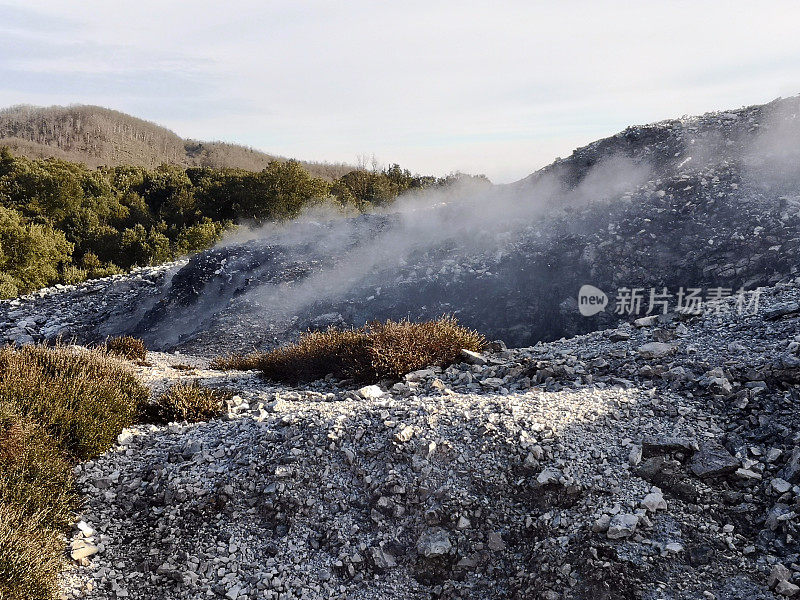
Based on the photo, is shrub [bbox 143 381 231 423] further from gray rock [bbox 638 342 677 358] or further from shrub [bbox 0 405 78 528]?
gray rock [bbox 638 342 677 358]

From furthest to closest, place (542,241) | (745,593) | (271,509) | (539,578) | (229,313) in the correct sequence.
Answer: (229,313), (542,241), (271,509), (539,578), (745,593)

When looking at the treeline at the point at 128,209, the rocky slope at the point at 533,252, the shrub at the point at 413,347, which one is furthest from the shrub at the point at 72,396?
the treeline at the point at 128,209

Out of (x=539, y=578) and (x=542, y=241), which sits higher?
(x=542, y=241)

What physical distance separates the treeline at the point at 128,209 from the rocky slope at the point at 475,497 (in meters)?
21.1

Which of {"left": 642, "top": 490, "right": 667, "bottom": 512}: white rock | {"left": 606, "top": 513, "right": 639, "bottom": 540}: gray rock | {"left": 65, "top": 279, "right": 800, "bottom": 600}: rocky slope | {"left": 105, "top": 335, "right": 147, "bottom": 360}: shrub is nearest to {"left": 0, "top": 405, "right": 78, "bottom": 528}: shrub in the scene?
{"left": 65, "top": 279, "right": 800, "bottom": 600}: rocky slope

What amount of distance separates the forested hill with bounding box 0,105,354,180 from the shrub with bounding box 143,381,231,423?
61.6 meters

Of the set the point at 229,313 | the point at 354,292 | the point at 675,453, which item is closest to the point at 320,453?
the point at 675,453

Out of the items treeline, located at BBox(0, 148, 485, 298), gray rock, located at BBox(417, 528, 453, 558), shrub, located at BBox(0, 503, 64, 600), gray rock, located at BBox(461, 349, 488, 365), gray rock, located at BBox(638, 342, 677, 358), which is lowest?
gray rock, located at BBox(417, 528, 453, 558)

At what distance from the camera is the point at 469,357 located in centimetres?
748

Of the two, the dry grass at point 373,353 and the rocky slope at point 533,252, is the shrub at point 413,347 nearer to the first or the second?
the dry grass at point 373,353

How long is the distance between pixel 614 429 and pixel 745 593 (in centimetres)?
160

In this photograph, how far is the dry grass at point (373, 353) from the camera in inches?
286

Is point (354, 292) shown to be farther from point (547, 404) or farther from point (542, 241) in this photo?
point (547, 404)

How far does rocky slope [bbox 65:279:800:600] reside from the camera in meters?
3.78
